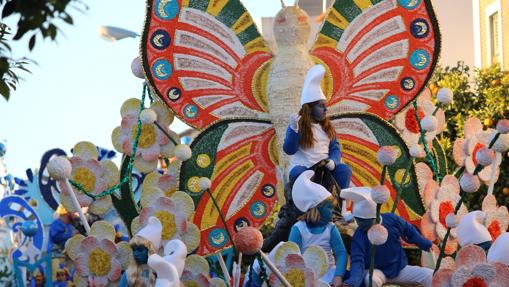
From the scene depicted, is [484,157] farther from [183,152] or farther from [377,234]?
[183,152]

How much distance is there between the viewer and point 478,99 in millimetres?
20453

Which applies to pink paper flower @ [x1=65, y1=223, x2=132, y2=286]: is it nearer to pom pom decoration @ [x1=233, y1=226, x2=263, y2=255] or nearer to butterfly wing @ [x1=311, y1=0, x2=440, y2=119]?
butterfly wing @ [x1=311, y1=0, x2=440, y2=119]

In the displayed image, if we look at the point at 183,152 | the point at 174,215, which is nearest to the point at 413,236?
the point at 174,215

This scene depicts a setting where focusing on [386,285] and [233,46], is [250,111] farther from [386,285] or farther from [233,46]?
[386,285]

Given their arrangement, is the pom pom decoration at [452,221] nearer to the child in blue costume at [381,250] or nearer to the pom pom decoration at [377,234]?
the child in blue costume at [381,250]

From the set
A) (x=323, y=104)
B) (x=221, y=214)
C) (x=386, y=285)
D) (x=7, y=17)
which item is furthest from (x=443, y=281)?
(x=7, y=17)

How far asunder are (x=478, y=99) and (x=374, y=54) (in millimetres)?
6938

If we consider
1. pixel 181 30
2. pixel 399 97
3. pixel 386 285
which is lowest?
pixel 386 285

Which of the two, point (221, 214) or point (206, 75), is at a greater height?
point (206, 75)

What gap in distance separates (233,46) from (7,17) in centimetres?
626

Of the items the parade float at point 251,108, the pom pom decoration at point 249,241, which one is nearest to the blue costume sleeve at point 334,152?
the parade float at point 251,108

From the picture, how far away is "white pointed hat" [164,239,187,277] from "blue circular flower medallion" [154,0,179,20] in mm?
3082

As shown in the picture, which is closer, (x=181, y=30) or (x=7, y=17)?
(x=7, y=17)

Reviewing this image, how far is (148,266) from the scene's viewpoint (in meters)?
11.7
